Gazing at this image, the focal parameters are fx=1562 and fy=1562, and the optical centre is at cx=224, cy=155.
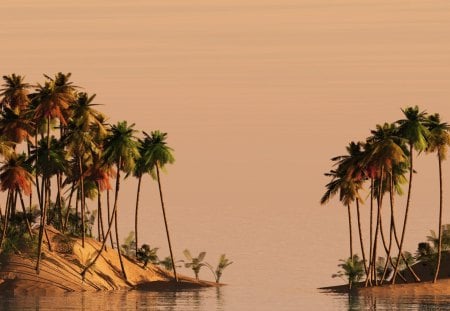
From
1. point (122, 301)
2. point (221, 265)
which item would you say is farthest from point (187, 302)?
point (221, 265)

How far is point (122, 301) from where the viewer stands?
155m

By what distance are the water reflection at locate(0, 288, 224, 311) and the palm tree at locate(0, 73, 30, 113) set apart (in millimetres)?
23397

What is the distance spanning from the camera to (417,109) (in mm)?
167375

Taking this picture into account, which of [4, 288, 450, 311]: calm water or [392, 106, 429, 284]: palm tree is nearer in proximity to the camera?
[4, 288, 450, 311]: calm water

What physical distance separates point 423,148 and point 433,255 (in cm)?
1712

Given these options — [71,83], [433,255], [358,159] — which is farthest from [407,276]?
[71,83]

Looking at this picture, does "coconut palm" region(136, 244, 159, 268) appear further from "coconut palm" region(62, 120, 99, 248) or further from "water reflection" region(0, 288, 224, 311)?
"coconut palm" region(62, 120, 99, 248)

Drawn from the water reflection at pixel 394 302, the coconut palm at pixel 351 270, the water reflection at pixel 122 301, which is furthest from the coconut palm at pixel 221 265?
the water reflection at pixel 394 302

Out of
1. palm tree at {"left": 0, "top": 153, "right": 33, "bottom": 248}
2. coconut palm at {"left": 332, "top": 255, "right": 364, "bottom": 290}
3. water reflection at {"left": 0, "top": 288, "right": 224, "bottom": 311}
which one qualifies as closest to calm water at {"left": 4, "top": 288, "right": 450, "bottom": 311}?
water reflection at {"left": 0, "top": 288, "right": 224, "bottom": 311}

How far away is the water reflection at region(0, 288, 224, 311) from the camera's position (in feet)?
482

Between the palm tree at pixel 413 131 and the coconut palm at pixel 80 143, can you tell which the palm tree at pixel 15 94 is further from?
the palm tree at pixel 413 131

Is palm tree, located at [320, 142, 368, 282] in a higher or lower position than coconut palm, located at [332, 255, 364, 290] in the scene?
higher

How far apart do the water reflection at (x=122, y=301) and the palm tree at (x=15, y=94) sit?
23.4 metres

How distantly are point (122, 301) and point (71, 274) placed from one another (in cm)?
1433
